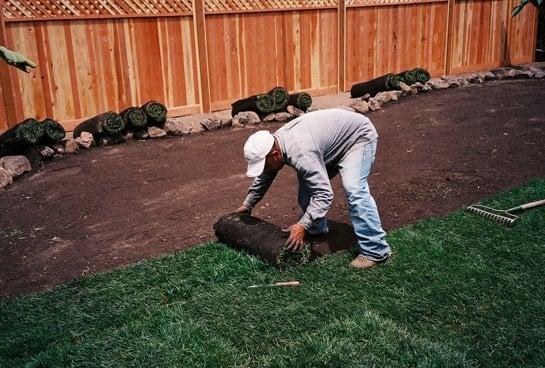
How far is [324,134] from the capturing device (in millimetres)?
4379

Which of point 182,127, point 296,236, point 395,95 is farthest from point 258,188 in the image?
point 395,95

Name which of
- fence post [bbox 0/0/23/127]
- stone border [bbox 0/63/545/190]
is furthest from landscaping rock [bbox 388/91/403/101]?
fence post [bbox 0/0/23/127]

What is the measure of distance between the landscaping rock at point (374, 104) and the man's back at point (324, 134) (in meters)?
6.39

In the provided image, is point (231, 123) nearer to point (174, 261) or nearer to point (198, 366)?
point (174, 261)

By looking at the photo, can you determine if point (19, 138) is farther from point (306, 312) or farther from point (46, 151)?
point (306, 312)

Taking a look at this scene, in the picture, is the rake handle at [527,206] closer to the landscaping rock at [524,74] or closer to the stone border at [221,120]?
the stone border at [221,120]

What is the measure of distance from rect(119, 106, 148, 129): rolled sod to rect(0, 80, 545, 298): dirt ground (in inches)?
13.8

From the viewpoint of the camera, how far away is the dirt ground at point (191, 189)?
530 cm

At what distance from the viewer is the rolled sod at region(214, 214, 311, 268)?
4.57 meters

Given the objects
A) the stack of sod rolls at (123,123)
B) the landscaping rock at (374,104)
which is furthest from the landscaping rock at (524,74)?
the stack of sod rolls at (123,123)

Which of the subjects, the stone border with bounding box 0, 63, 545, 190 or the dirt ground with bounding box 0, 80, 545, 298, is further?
the stone border with bounding box 0, 63, 545, 190

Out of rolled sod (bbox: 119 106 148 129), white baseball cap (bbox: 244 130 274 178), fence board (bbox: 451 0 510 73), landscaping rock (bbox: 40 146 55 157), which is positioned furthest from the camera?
fence board (bbox: 451 0 510 73)

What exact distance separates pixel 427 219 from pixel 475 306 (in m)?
1.74

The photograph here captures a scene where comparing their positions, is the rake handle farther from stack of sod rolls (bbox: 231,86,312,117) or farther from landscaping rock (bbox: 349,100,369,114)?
stack of sod rolls (bbox: 231,86,312,117)
